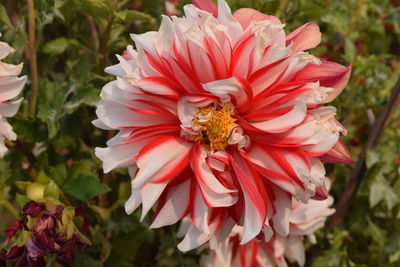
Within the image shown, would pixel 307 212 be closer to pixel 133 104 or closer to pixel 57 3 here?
pixel 133 104

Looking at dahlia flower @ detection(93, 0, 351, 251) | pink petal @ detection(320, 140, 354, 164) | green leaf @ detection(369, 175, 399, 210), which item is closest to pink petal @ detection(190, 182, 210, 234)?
dahlia flower @ detection(93, 0, 351, 251)

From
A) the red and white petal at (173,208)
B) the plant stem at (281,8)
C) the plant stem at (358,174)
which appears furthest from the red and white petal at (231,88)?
the plant stem at (358,174)

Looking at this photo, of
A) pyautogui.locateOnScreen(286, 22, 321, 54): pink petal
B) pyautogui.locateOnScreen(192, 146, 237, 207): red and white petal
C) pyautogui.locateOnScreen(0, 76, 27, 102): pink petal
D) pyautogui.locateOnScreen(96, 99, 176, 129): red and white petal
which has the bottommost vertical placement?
pyautogui.locateOnScreen(192, 146, 237, 207): red and white petal

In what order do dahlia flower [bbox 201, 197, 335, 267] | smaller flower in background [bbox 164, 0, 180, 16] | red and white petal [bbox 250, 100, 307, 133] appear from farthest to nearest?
1. smaller flower in background [bbox 164, 0, 180, 16]
2. dahlia flower [bbox 201, 197, 335, 267]
3. red and white petal [bbox 250, 100, 307, 133]

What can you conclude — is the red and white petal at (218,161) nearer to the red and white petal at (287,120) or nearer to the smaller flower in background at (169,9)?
the red and white petal at (287,120)

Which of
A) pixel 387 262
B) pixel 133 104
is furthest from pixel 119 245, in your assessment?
pixel 387 262

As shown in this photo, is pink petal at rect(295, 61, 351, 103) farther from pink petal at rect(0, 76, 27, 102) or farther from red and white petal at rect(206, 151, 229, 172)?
pink petal at rect(0, 76, 27, 102)

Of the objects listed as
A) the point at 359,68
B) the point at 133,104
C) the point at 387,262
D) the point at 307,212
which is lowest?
the point at 387,262
